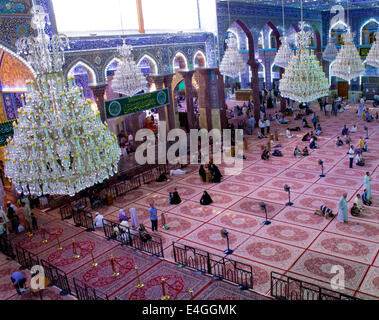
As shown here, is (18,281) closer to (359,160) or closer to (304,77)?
(304,77)

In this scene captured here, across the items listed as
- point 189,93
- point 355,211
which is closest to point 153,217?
point 355,211

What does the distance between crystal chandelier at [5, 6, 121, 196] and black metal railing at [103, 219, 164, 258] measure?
117 inches

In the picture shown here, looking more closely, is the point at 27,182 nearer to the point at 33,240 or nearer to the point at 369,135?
the point at 33,240

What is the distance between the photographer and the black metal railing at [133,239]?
26.1 feet

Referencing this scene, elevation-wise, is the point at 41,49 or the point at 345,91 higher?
the point at 41,49

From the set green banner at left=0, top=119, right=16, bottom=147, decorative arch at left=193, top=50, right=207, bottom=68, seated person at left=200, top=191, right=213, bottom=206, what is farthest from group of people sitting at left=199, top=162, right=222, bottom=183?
decorative arch at left=193, top=50, right=207, bottom=68

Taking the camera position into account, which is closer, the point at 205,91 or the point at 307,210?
the point at 307,210

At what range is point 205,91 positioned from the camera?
16.5 m

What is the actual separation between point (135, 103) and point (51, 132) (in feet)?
28.1

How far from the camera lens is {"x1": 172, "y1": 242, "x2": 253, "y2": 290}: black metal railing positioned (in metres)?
6.39

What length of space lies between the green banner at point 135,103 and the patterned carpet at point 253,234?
9.85ft

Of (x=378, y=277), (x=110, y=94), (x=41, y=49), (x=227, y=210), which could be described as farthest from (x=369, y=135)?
(x=41, y=49)

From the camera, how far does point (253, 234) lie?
8.26 meters
